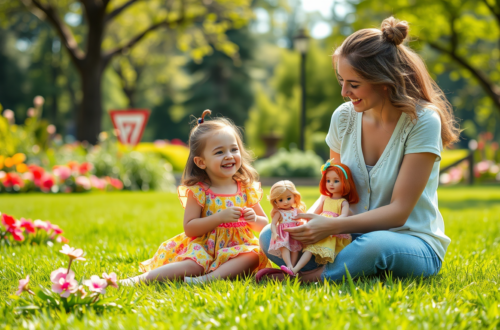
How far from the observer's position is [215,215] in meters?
2.90

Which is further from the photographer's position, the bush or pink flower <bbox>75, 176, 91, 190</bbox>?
the bush

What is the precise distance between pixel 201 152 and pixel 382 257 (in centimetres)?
129

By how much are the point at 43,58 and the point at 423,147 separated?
35098 mm

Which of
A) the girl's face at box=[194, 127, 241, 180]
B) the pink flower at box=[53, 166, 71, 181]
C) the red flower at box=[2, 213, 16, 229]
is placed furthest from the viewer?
the pink flower at box=[53, 166, 71, 181]

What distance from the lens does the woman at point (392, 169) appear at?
2.61 meters

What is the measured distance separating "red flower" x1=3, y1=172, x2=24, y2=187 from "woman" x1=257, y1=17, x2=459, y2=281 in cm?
785

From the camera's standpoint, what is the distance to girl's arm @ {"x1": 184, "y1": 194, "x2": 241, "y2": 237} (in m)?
2.88

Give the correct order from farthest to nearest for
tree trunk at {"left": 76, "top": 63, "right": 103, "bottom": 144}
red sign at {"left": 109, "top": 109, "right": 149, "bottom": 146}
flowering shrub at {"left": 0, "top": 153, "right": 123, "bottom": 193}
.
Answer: tree trunk at {"left": 76, "top": 63, "right": 103, "bottom": 144}, flowering shrub at {"left": 0, "top": 153, "right": 123, "bottom": 193}, red sign at {"left": 109, "top": 109, "right": 149, "bottom": 146}

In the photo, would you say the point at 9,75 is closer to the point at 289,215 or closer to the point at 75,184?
the point at 75,184

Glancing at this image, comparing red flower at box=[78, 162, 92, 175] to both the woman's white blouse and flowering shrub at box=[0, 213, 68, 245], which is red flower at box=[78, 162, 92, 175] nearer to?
flowering shrub at box=[0, 213, 68, 245]

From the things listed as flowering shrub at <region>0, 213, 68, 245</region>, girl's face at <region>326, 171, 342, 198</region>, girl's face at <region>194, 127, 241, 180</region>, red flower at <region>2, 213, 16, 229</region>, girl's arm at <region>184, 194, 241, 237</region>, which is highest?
girl's face at <region>194, 127, 241, 180</region>

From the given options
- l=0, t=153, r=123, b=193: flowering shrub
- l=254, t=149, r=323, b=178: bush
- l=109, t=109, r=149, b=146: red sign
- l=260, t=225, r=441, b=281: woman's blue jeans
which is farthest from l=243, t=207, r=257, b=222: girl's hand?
l=254, t=149, r=323, b=178: bush

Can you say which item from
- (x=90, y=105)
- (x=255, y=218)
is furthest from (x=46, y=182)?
(x=255, y=218)

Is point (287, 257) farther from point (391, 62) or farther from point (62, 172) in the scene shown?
point (62, 172)
